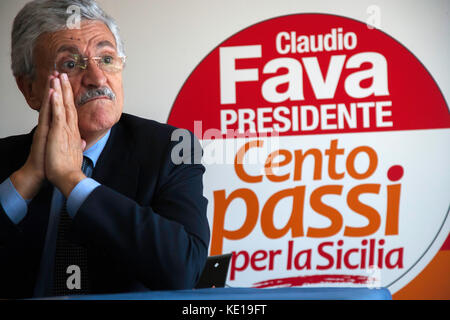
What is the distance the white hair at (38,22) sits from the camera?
1.30 metres

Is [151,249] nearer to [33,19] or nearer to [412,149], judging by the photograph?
[33,19]

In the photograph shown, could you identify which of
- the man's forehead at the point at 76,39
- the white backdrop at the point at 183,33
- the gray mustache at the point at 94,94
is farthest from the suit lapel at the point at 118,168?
the white backdrop at the point at 183,33

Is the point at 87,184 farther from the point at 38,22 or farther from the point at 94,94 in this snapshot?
the point at 38,22

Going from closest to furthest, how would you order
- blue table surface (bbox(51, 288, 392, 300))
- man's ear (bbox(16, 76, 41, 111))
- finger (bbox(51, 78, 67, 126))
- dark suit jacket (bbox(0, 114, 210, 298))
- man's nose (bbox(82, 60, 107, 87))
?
blue table surface (bbox(51, 288, 392, 300)) < dark suit jacket (bbox(0, 114, 210, 298)) < finger (bbox(51, 78, 67, 126)) < man's nose (bbox(82, 60, 107, 87)) < man's ear (bbox(16, 76, 41, 111))

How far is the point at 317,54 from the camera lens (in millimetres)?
2527

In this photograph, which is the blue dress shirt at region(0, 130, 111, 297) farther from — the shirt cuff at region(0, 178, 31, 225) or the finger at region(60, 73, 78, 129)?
the finger at region(60, 73, 78, 129)

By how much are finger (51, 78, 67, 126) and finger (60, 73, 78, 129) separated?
0.03ft

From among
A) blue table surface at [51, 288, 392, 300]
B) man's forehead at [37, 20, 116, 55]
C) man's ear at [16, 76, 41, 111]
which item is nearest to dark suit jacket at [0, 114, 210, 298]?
man's ear at [16, 76, 41, 111]

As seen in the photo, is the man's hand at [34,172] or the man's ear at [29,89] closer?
the man's hand at [34,172]

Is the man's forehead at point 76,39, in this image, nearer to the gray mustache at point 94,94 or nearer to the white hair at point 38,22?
the white hair at point 38,22

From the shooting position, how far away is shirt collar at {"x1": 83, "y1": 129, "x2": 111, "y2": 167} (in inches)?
50.7

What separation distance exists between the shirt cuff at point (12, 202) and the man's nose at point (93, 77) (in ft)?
1.02
